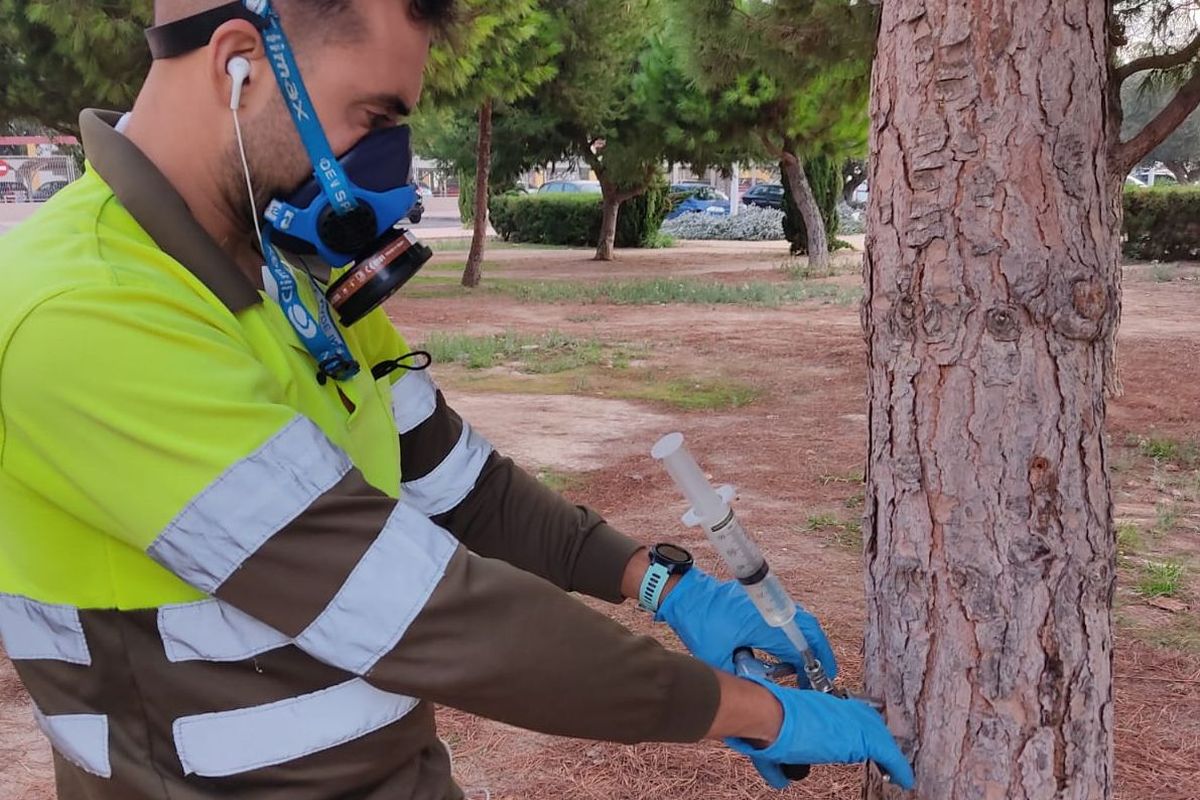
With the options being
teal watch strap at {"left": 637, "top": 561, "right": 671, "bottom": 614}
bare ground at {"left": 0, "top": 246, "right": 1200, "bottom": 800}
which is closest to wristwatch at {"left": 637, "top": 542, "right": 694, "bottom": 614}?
teal watch strap at {"left": 637, "top": 561, "right": 671, "bottom": 614}

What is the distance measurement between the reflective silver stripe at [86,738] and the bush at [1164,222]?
1934 centimetres

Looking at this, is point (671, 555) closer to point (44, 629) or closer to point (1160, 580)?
point (44, 629)

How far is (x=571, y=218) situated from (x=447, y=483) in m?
25.9

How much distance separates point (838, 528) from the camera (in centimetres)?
464

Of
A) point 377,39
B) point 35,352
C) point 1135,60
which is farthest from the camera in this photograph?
point 1135,60

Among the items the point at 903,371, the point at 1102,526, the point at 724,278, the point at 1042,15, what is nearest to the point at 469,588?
the point at 903,371

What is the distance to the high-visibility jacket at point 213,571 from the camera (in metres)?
1.04

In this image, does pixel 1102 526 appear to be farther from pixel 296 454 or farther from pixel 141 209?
pixel 141 209

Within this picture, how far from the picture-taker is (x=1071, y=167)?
1.58 meters

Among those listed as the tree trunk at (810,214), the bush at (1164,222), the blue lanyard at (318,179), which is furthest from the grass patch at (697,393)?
the bush at (1164,222)

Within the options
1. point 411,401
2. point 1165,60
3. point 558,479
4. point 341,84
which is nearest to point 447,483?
point 411,401

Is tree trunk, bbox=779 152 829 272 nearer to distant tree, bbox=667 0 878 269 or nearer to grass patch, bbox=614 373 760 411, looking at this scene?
distant tree, bbox=667 0 878 269

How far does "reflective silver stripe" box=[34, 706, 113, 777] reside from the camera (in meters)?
1.20

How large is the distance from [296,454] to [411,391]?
0.67 m
